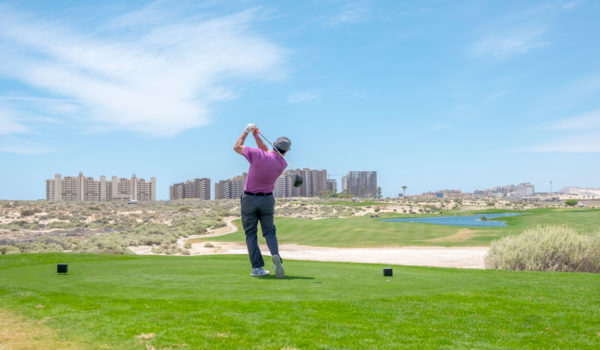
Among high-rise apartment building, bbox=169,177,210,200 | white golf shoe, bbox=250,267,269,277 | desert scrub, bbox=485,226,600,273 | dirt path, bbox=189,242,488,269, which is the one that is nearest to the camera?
white golf shoe, bbox=250,267,269,277

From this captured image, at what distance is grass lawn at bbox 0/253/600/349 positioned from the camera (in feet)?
16.9

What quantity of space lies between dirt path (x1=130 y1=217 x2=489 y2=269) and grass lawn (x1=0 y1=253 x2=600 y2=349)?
14278 mm

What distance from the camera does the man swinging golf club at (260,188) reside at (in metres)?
8.63

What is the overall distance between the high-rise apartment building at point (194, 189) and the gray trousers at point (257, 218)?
186 m

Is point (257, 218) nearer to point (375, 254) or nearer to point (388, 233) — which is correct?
point (375, 254)

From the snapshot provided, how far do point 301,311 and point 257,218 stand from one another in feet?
10.8

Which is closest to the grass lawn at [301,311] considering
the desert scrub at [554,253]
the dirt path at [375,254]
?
the desert scrub at [554,253]

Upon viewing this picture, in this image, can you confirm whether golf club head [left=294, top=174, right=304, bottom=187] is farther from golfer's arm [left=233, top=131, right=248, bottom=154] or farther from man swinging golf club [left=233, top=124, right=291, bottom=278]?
golfer's arm [left=233, top=131, right=248, bottom=154]

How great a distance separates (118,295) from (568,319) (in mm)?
6272

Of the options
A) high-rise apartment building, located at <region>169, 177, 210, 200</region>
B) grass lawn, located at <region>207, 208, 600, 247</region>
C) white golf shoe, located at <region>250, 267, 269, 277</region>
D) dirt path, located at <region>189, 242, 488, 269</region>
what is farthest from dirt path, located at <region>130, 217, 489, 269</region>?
high-rise apartment building, located at <region>169, 177, 210, 200</region>

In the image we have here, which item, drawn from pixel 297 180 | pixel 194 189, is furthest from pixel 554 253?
pixel 194 189

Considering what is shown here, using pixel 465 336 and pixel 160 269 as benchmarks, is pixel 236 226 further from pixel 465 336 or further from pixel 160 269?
pixel 465 336

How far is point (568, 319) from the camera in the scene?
6.27m

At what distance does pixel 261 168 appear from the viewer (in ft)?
28.5
